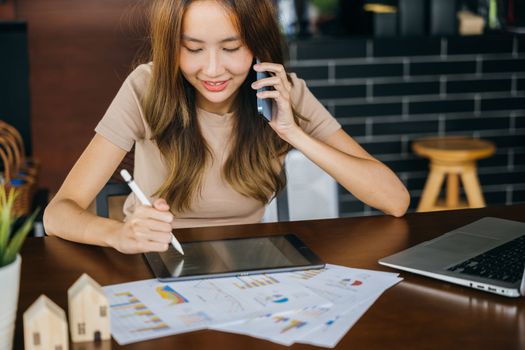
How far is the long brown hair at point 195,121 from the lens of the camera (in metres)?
1.75

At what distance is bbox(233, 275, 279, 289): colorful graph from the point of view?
131 centimetres

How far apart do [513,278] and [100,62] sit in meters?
3.11

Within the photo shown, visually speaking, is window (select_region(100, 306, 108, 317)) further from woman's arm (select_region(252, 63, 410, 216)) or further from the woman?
woman's arm (select_region(252, 63, 410, 216))

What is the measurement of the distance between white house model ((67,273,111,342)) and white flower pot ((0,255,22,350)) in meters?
0.09

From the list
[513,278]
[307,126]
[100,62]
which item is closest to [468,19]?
[100,62]

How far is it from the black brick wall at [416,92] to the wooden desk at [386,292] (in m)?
2.17

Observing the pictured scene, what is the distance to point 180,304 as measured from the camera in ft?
4.02

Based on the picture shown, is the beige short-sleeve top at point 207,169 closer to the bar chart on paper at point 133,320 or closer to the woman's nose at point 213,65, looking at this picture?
the woman's nose at point 213,65

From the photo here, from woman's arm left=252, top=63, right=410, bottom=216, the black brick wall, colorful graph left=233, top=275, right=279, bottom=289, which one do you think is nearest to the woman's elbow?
woman's arm left=252, top=63, right=410, bottom=216

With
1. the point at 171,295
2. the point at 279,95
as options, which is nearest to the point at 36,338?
the point at 171,295

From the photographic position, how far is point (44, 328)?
3.31ft

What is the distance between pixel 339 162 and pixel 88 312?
91 cm

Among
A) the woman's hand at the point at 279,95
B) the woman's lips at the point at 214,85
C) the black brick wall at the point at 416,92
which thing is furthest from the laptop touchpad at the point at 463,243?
the black brick wall at the point at 416,92

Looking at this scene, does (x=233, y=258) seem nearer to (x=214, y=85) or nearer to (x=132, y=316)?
(x=132, y=316)
